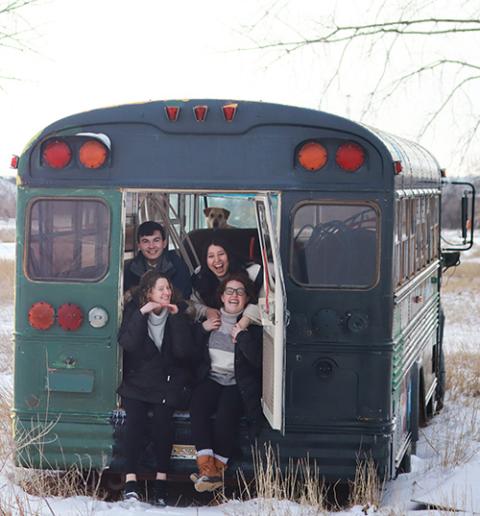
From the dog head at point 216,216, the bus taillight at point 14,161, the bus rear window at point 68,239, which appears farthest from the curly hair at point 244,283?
the dog head at point 216,216

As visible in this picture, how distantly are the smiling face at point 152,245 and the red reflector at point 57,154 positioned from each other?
31.6 inches

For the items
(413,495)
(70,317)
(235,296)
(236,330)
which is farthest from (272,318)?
(413,495)

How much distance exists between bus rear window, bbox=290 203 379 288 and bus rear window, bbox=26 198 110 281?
1.05 meters

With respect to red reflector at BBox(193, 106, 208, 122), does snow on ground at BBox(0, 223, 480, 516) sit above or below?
below

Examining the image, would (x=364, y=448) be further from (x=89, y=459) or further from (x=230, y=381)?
(x=89, y=459)

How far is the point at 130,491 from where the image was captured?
634cm

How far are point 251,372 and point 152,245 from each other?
3.40 feet

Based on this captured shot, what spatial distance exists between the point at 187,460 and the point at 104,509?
0.60m

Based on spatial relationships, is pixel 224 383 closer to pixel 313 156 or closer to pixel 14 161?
pixel 313 156

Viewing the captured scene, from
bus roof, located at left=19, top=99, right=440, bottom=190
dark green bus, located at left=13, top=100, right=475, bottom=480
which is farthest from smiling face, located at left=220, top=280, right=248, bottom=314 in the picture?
bus roof, located at left=19, top=99, right=440, bottom=190

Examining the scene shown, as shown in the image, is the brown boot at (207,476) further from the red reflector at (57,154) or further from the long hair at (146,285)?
the red reflector at (57,154)

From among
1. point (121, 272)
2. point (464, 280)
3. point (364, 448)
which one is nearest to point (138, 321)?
point (121, 272)

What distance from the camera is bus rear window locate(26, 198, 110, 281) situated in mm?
6379

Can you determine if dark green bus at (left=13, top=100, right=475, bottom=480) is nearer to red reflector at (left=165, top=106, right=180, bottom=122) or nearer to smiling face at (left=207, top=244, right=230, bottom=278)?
red reflector at (left=165, top=106, right=180, bottom=122)
